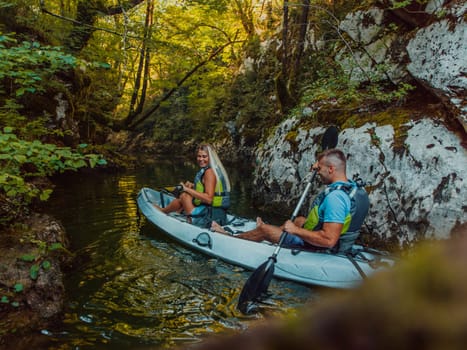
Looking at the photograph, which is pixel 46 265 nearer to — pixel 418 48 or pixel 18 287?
pixel 18 287

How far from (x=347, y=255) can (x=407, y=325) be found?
4.67 metres

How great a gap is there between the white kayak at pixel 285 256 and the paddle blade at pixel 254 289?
596mm

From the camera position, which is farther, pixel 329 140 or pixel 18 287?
pixel 329 140

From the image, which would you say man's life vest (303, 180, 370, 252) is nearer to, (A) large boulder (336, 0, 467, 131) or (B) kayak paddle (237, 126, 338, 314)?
(B) kayak paddle (237, 126, 338, 314)

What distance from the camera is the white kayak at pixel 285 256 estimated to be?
480 centimetres

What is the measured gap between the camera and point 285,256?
5.23 m

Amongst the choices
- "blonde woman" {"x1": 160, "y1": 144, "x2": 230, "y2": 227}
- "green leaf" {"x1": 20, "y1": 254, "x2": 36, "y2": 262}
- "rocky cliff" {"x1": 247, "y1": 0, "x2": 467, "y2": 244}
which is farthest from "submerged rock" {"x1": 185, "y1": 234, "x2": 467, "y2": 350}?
"blonde woman" {"x1": 160, "y1": 144, "x2": 230, "y2": 227}

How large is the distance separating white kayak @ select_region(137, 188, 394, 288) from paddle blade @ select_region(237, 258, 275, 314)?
60 cm

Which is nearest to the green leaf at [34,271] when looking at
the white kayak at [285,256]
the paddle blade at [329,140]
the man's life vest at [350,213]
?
the white kayak at [285,256]

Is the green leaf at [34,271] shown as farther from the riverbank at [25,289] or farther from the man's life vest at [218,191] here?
the man's life vest at [218,191]

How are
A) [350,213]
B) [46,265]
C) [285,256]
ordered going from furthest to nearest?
[285,256]
[350,213]
[46,265]

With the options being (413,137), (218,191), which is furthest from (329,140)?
(218,191)

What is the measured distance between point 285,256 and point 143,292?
1.93 m

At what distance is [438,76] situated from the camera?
6.41 metres
